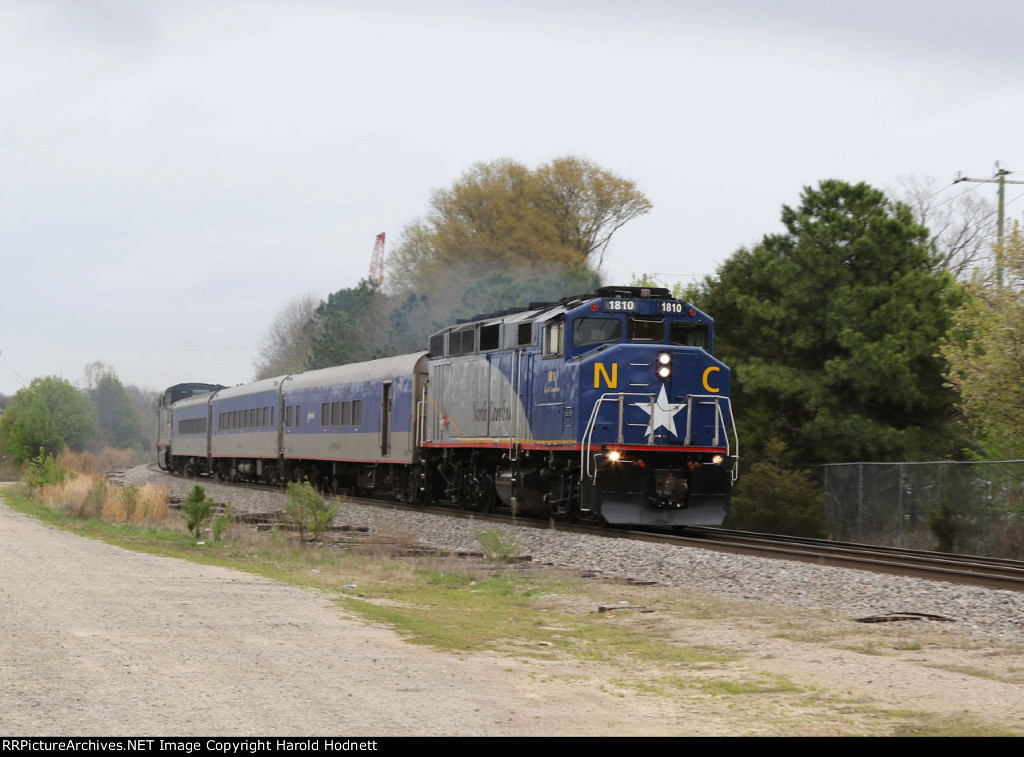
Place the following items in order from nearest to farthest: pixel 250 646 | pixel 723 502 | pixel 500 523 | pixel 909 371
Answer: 1. pixel 250 646
2. pixel 723 502
3. pixel 500 523
4. pixel 909 371

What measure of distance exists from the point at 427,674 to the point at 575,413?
1131 centimetres

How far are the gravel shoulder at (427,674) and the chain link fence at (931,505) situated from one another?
26.7 ft

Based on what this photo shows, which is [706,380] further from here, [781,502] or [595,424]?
[781,502]

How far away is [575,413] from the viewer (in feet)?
60.7

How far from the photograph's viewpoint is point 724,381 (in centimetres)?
1920

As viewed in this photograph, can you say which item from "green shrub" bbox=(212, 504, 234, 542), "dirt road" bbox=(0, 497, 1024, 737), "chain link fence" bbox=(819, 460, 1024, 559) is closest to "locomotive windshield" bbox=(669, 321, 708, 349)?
"chain link fence" bbox=(819, 460, 1024, 559)

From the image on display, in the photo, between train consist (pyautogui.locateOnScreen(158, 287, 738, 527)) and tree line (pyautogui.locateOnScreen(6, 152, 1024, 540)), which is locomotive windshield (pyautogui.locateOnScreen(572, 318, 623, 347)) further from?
tree line (pyautogui.locateOnScreen(6, 152, 1024, 540))

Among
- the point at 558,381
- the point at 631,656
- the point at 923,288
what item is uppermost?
the point at 923,288

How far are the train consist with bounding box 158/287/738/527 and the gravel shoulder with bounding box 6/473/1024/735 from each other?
667cm

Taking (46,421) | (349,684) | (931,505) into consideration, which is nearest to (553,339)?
(931,505)

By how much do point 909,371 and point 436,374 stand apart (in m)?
10.2

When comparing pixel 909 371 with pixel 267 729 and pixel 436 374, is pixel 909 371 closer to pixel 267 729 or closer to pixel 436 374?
pixel 436 374

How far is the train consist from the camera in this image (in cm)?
1842

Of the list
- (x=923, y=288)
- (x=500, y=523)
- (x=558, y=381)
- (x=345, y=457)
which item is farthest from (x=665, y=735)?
(x=345, y=457)
